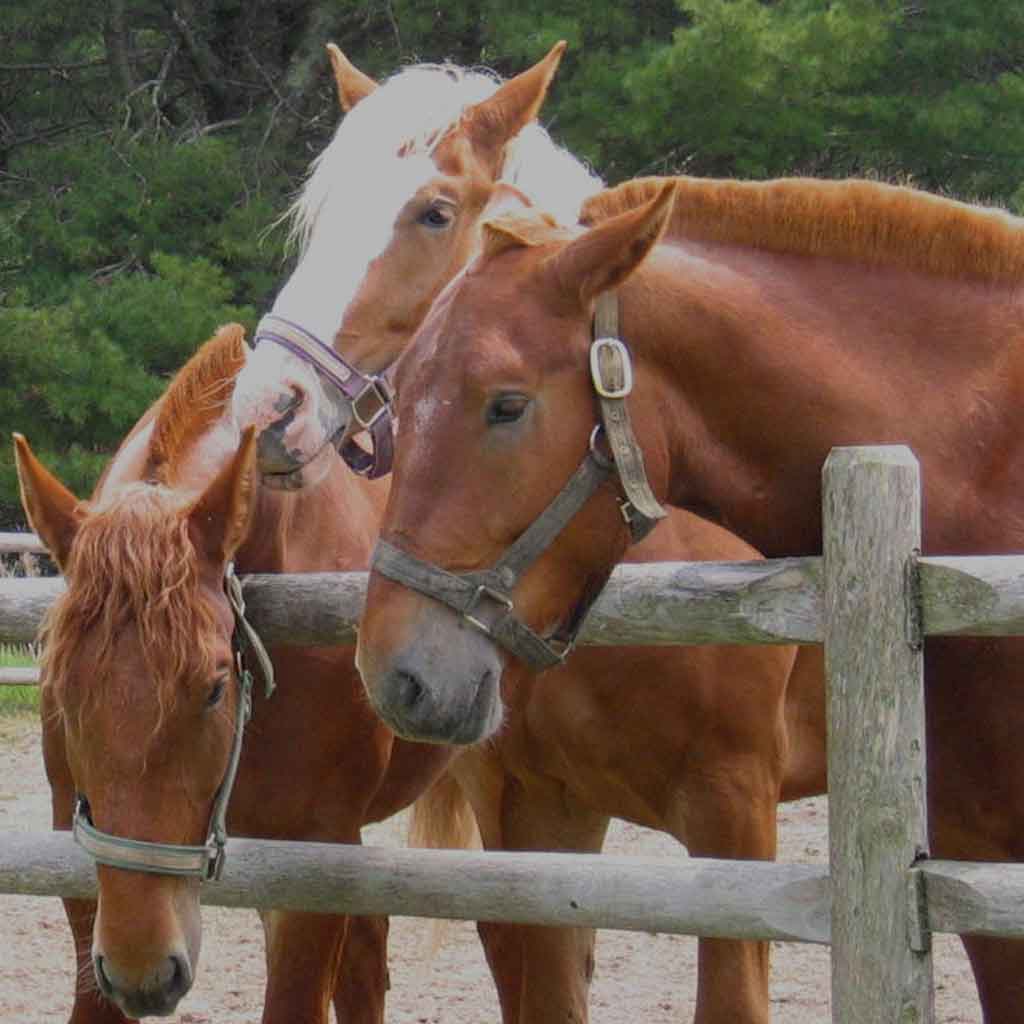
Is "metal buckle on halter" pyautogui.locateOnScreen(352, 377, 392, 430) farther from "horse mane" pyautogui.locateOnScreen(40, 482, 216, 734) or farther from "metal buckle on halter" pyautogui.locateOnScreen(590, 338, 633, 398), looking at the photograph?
"metal buckle on halter" pyautogui.locateOnScreen(590, 338, 633, 398)

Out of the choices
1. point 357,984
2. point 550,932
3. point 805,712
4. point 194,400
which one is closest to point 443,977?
point 357,984

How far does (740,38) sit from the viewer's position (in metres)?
11.7

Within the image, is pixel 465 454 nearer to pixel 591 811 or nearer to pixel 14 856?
pixel 14 856

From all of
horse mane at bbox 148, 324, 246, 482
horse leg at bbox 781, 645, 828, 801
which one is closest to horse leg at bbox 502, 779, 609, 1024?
horse leg at bbox 781, 645, 828, 801

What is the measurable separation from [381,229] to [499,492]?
1.50 metres

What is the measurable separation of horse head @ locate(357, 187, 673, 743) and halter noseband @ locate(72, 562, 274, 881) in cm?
48

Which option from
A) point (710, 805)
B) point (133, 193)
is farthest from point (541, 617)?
point (133, 193)

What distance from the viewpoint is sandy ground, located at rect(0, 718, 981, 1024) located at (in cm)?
528

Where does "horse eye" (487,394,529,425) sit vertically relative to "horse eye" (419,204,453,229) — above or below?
below

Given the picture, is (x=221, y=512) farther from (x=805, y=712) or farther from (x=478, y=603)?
(x=805, y=712)

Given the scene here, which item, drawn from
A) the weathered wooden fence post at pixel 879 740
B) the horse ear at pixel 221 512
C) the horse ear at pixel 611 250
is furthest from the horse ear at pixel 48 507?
the weathered wooden fence post at pixel 879 740

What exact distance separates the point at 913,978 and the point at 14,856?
167cm

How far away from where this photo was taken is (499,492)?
2.59m

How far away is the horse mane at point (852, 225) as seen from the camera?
2.87 m
